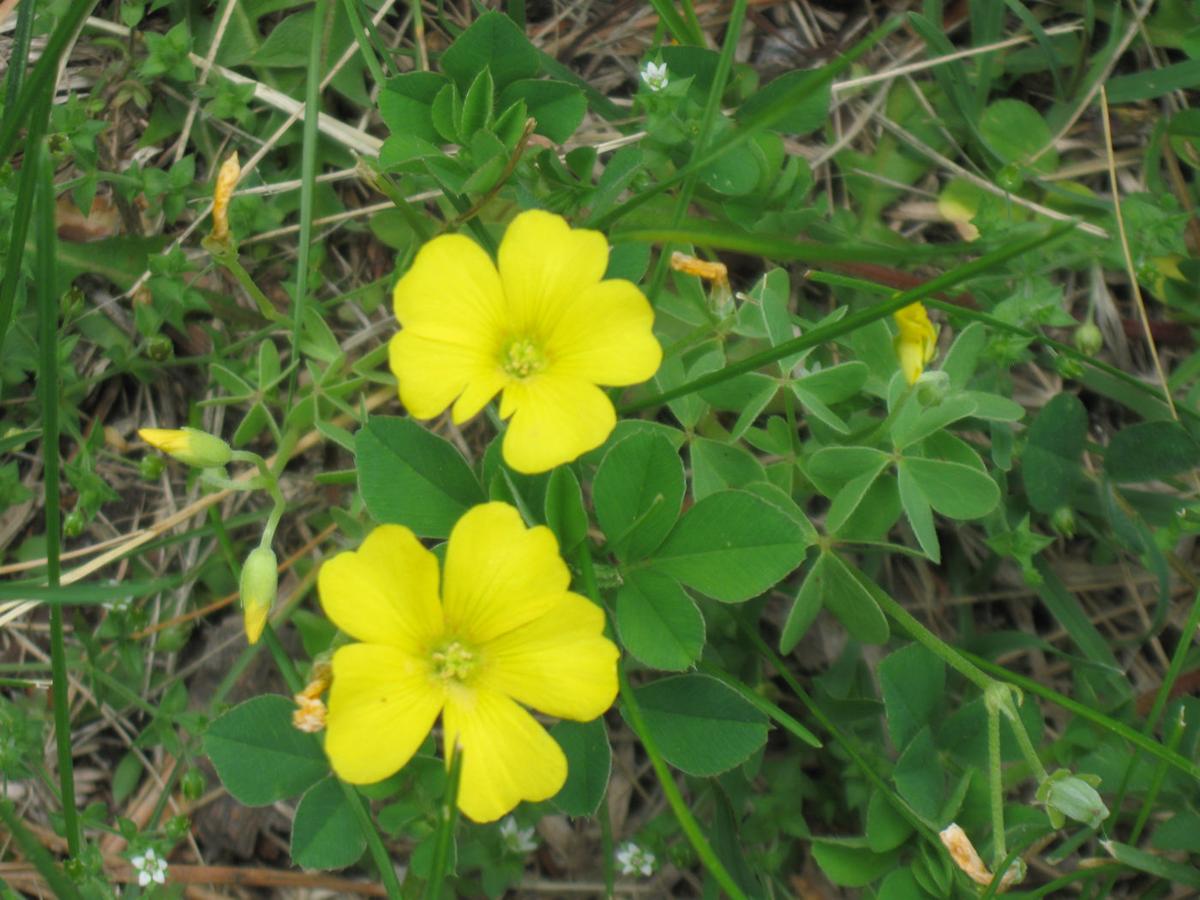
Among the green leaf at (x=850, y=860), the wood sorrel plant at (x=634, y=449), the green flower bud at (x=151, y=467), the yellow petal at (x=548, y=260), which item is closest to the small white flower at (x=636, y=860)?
the wood sorrel plant at (x=634, y=449)

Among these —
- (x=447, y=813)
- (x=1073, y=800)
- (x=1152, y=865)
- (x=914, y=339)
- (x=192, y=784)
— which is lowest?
(x=192, y=784)

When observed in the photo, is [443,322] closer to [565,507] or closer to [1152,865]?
[565,507]

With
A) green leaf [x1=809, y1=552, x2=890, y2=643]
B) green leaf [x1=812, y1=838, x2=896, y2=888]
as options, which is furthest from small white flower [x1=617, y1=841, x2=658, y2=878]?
green leaf [x1=809, y1=552, x2=890, y2=643]

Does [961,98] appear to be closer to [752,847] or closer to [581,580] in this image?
[581,580]

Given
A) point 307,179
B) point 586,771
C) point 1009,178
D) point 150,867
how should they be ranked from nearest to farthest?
point 586,771 < point 307,179 < point 150,867 < point 1009,178

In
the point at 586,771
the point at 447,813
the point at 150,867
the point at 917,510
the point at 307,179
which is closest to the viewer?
the point at 447,813

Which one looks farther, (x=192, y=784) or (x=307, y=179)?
(x=192, y=784)

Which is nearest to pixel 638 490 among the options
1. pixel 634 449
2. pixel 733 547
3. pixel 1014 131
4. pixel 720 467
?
pixel 634 449
